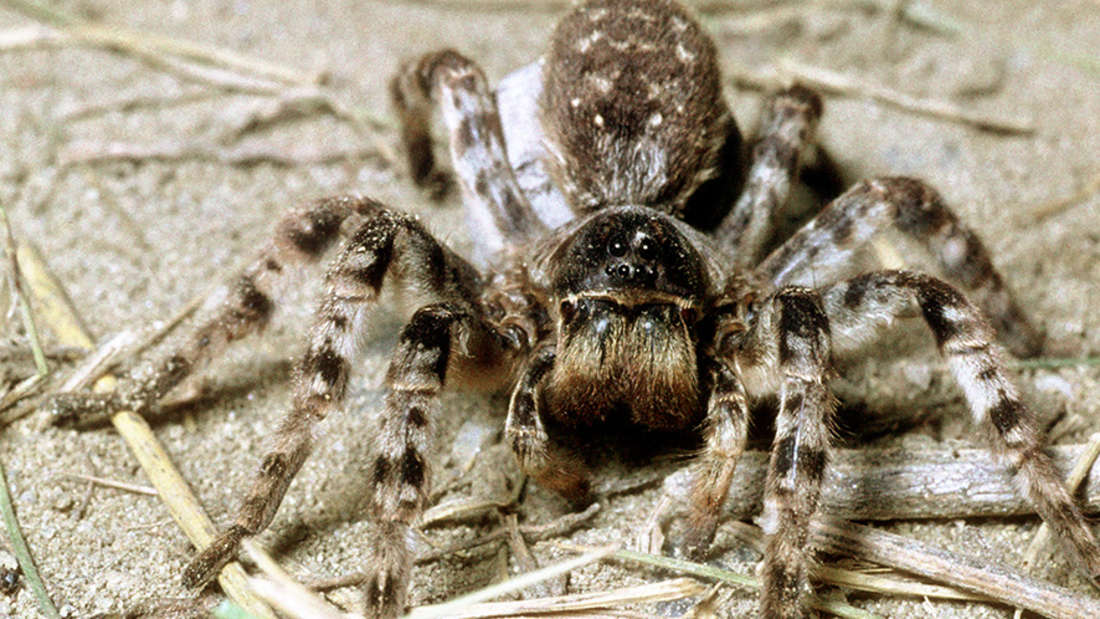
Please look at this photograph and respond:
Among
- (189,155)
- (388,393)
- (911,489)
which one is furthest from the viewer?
(189,155)

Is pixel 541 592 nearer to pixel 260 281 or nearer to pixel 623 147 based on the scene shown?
pixel 260 281

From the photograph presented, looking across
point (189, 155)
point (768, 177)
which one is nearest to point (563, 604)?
point (768, 177)

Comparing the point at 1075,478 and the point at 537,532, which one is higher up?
the point at 1075,478

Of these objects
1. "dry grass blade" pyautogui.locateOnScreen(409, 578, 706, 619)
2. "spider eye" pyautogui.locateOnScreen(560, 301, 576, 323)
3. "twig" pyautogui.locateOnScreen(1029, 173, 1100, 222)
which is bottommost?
"dry grass blade" pyautogui.locateOnScreen(409, 578, 706, 619)

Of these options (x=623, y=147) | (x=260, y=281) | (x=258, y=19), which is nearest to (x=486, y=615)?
(x=260, y=281)

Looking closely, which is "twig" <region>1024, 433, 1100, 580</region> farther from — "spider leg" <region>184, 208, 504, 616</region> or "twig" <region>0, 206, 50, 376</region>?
"twig" <region>0, 206, 50, 376</region>

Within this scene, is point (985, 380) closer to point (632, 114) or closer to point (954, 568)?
point (954, 568)

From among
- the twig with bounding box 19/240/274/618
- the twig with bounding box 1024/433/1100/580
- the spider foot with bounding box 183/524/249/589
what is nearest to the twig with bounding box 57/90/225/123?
the twig with bounding box 19/240/274/618
